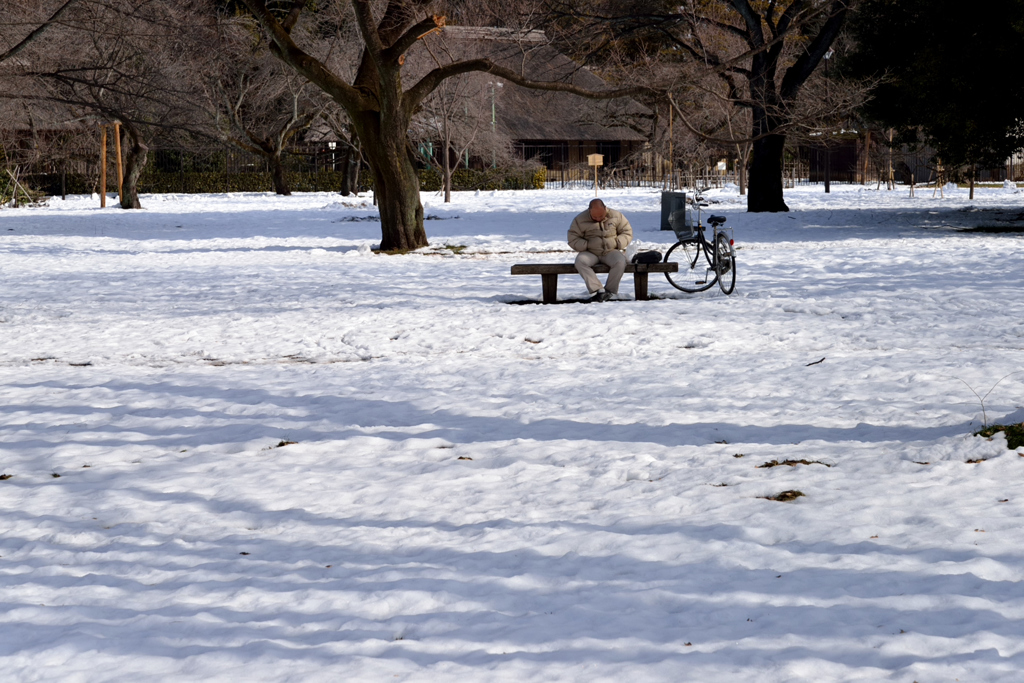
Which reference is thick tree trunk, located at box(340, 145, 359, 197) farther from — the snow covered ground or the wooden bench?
the wooden bench

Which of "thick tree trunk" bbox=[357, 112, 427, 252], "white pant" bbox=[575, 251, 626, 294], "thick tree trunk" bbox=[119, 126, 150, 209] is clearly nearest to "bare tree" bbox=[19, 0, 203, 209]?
"thick tree trunk" bbox=[119, 126, 150, 209]

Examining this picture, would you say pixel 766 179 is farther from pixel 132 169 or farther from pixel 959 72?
pixel 132 169

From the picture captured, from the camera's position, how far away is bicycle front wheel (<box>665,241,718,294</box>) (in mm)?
13125

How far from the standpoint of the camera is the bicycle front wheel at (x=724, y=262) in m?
12.7

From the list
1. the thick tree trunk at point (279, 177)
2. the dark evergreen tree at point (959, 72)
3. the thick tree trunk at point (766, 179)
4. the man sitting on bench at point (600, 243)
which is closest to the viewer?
the man sitting on bench at point (600, 243)

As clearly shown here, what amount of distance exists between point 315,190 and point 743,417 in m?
51.0

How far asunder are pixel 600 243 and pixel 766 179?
20.2m

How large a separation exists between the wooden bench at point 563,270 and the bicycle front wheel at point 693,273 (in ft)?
1.69

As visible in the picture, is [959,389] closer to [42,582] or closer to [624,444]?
[624,444]

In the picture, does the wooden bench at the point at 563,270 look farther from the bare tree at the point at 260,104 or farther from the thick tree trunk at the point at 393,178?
the bare tree at the point at 260,104

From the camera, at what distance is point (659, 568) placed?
14.8 ft

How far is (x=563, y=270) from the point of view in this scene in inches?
477

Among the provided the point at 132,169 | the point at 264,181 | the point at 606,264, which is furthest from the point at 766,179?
the point at 264,181

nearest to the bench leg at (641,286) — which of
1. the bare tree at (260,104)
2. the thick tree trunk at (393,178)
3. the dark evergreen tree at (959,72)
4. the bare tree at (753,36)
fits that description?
the thick tree trunk at (393,178)
